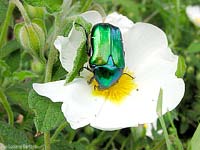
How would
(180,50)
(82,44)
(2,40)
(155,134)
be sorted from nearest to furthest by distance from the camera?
(82,44) < (2,40) < (155,134) < (180,50)

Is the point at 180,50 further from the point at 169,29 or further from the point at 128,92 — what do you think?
the point at 128,92

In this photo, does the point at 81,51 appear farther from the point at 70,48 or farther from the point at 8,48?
the point at 8,48

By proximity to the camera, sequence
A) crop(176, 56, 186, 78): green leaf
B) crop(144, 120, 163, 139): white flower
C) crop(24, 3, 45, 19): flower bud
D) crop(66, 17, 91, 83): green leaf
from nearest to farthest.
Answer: crop(66, 17, 91, 83): green leaf, crop(176, 56, 186, 78): green leaf, crop(24, 3, 45, 19): flower bud, crop(144, 120, 163, 139): white flower

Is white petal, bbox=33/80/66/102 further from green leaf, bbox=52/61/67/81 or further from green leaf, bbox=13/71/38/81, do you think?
green leaf, bbox=13/71/38/81

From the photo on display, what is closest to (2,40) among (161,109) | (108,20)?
(108,20)

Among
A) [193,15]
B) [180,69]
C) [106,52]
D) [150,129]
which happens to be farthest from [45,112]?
[193,15]

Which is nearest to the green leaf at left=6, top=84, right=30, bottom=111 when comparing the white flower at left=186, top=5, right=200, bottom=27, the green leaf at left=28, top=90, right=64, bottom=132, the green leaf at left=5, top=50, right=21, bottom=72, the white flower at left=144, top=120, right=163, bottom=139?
the green leaf at left=5, top=50, right=21, bottom=72
